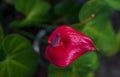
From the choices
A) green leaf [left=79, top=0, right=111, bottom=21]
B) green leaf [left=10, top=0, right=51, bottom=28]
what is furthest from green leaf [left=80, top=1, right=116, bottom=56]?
green leaf [left=10, top=0, right=51, bottom=28]

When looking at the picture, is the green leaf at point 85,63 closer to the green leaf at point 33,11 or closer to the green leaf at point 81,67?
the green leaf at point 81,67

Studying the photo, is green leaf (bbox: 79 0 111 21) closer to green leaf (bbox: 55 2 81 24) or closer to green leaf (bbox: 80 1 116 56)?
green leaf (bbox: 80 1 116 56)

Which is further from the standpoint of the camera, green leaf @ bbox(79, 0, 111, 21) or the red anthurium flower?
green leaf @ bbox(79, 0, 111, 21)

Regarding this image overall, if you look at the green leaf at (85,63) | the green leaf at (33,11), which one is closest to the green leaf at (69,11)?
the green leaf at (33,11)

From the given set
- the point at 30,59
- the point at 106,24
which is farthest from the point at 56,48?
the point at 106,24

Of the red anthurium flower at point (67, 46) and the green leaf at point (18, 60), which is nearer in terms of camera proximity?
the red anthurium flower at point (67, 46)

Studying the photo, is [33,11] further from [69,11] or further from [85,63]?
[85,63]

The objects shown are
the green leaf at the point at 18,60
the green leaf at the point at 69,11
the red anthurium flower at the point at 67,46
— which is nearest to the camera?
the red anthurium flower at the point at 67,46
